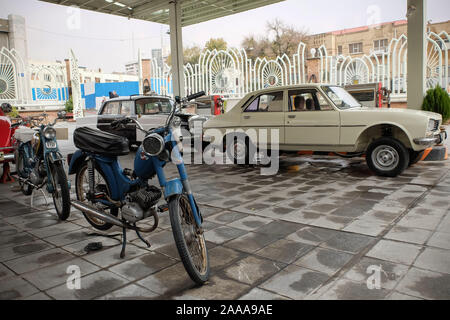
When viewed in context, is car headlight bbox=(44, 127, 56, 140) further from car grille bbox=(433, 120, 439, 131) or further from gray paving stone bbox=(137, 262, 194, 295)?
car grille bbox=(433, 120, 439, 131)

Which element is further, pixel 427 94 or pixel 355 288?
pixel 427 94

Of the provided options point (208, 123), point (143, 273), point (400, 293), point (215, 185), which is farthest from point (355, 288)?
point (208, 123)

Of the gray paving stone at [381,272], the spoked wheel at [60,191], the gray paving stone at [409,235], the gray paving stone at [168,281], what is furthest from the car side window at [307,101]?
the gray paving stone at [168,281]

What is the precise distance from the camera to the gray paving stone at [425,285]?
8.50 feet

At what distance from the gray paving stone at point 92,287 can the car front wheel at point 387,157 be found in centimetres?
536

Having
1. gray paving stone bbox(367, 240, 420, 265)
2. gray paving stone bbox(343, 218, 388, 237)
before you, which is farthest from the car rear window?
gray paving stone bbox(367, 240, 420, 265)

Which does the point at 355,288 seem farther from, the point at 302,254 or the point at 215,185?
the point at 215,185

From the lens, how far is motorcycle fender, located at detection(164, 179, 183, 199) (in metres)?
2.81

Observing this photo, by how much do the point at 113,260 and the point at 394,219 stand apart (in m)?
3.18

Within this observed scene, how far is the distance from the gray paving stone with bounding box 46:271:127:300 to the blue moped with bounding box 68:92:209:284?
443mm

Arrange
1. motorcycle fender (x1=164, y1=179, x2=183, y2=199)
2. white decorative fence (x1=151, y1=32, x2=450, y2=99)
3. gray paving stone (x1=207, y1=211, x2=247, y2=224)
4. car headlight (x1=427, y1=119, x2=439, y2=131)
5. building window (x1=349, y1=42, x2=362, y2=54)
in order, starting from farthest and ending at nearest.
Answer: building window (x1=349, y1=42, x2=362, y2=54) → white decorative fence (x1=151, y1=32, x2=450, y2=99) → car headlight (x1=427, y1=119, x2=439, y2=131) → gray paving stone (x1=207, y1=211, x2=247, y2=224) → motorcycle fender (x1=164, y1=179, x2=183, y2=199)

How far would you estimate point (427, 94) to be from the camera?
893cm

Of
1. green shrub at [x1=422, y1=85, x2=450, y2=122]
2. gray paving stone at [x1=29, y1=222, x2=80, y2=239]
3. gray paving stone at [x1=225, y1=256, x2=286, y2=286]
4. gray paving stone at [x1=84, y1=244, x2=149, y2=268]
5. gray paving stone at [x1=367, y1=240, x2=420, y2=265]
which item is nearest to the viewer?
gray paving stone at [x1=225, y1=256, x2=286, y2=286]

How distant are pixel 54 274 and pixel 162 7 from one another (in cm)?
1128
